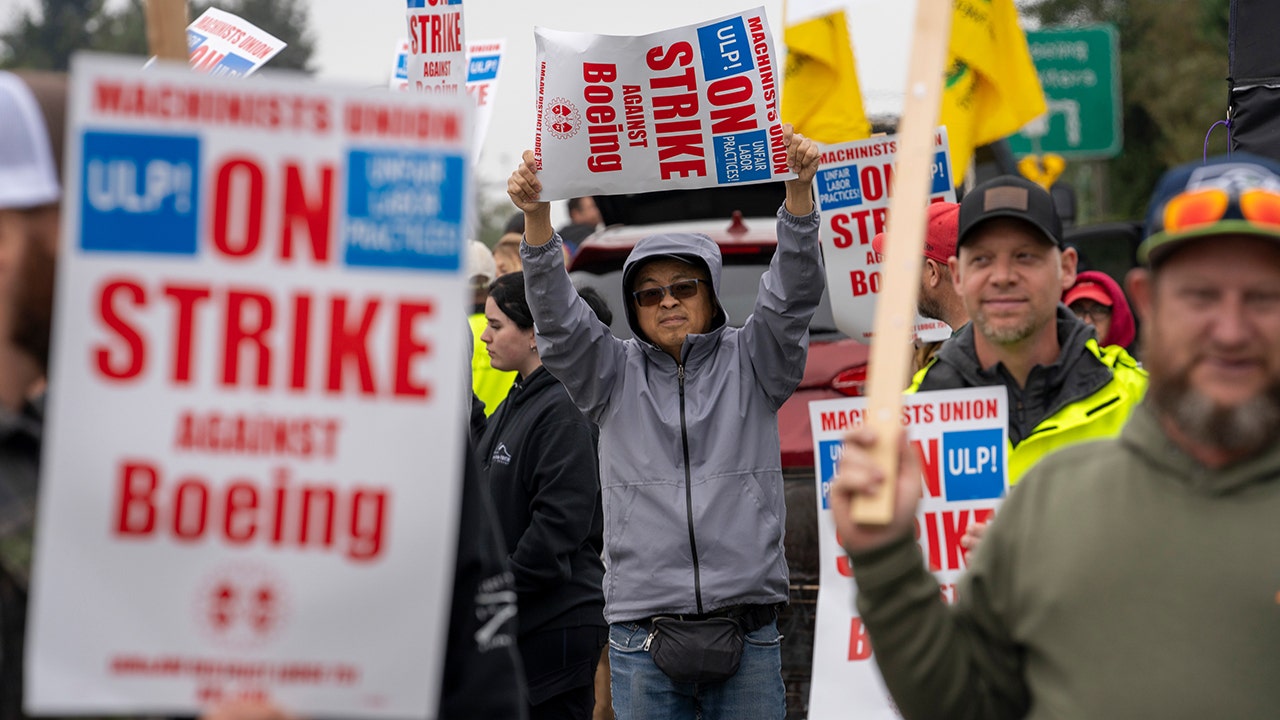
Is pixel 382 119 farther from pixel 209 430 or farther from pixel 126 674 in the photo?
pixel 126 674

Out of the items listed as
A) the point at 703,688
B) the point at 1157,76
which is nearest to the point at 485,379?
the point at 703,688

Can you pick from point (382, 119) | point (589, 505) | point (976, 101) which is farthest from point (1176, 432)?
point (976, 101)

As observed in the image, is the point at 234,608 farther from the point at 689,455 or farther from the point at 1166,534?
the point at 689,455

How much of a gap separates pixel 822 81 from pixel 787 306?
4.90ft

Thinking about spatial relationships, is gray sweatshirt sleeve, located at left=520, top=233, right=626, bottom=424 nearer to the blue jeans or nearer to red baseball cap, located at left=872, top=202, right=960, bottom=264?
the blue jeans

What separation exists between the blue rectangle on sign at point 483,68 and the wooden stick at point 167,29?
5.38 meters

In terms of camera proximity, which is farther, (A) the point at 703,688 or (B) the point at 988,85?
(B) the point at 988,85

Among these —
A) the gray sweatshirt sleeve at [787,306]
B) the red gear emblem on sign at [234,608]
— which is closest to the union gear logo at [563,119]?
the gray sweatshirt sleeve at [787,306]

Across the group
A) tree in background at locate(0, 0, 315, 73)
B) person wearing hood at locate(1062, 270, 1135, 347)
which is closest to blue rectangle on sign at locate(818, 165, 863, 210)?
person wearing hood at locate(1062, 270, 1135, 347)

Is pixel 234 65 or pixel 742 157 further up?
pixel 234 65

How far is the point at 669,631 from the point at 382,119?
→ 303 centimetres

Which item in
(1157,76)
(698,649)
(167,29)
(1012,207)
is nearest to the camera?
(167,29)

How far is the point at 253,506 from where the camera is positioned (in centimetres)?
228

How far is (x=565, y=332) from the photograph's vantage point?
17.5ft
